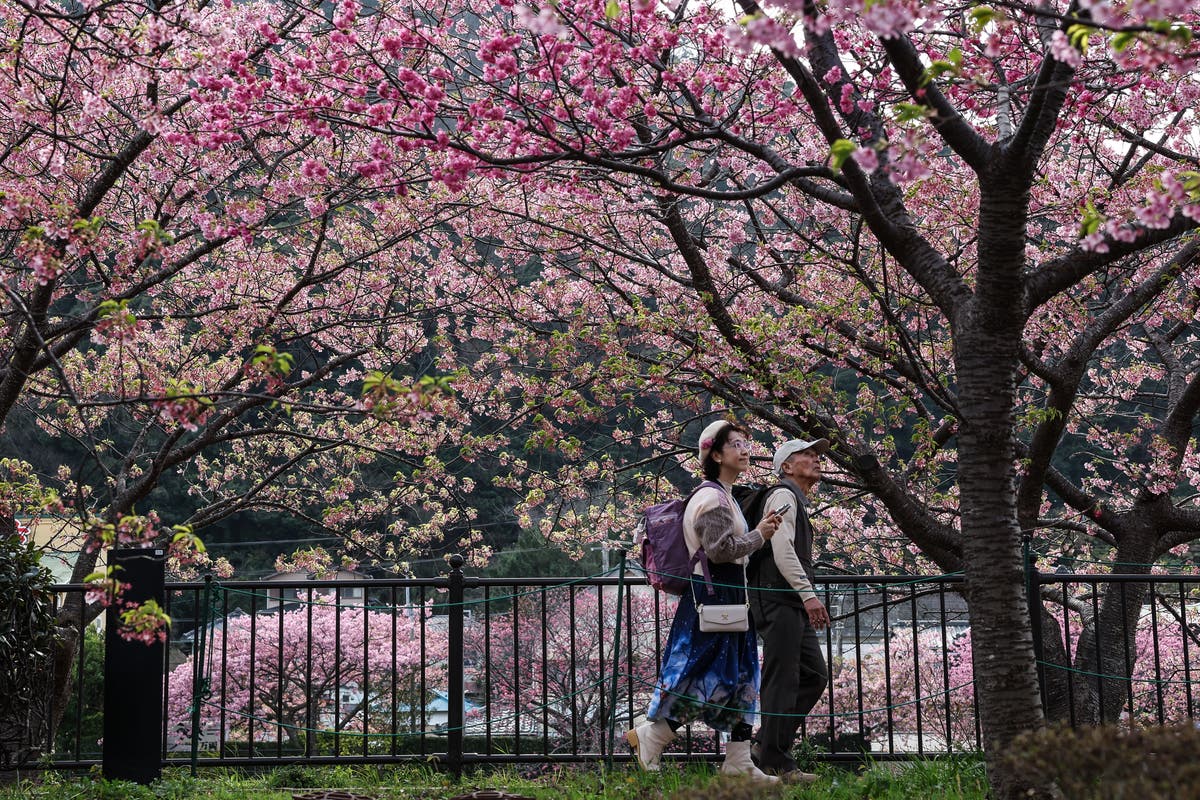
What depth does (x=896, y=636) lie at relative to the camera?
Answer: 63.4 ft

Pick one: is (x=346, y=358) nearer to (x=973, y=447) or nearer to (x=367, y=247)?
(x=367, y=247)

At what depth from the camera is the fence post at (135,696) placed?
19.3ft

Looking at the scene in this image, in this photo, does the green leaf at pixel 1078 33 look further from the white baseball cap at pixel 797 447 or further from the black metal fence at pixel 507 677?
the black metal fence at pixel 507 677

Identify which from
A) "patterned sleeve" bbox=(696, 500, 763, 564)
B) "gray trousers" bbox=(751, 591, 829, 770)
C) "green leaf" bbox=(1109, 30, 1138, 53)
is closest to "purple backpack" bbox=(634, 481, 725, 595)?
"patterned sleeve" bbox=(696, 500, 763, 564)

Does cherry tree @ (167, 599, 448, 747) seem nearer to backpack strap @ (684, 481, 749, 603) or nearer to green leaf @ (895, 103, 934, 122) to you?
backpack strap @ (684, 481, 749, 603)

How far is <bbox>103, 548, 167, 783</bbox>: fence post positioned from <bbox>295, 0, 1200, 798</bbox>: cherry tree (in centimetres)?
291

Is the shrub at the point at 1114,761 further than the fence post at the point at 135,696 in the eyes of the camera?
No

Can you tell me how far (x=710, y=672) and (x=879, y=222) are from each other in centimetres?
232

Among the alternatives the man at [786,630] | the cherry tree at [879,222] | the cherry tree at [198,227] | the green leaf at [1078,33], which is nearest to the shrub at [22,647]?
the cherry tree at [198,227]

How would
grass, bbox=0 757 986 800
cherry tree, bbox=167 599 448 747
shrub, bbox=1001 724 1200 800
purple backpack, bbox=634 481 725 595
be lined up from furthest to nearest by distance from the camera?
cherry tree, bbox=167 599 448 747 < purple backpack, bbox=634 481 725 595 < grass, bbox=0 757 986 800 < shrub, bbox=1001 724 1200 800

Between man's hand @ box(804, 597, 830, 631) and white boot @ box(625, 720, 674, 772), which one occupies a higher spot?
man's hand @ box(804, 597, 830, 631)

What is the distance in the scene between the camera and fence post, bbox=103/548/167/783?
5895 millimetres

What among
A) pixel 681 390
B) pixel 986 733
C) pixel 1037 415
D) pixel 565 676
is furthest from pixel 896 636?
pixel 986 733

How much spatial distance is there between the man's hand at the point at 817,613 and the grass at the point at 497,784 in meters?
0.77
